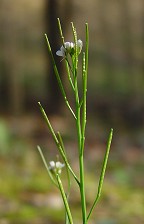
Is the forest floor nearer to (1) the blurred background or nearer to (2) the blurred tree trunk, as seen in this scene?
(1) the blurred background

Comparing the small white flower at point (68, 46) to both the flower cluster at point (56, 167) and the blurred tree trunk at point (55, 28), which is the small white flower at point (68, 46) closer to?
the flower cluster at point (56, 167)

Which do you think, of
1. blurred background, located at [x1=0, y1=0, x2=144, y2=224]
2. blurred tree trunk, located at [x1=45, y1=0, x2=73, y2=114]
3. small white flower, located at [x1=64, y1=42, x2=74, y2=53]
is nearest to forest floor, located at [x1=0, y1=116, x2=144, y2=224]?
blurred background, located at [x1=0, y1=0, x2=144, y2=224]

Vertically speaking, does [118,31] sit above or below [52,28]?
above

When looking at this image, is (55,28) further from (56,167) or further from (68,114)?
(56,167)

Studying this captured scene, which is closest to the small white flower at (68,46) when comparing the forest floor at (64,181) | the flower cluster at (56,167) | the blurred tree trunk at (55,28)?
the flower cluster at (56,167)

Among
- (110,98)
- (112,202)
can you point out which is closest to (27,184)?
(112,202)

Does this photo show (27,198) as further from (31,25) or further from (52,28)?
(31,25)

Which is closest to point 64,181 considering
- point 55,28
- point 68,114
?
point 68,114

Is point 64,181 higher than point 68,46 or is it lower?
lower

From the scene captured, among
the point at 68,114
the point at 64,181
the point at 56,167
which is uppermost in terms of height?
the point at 68,114
